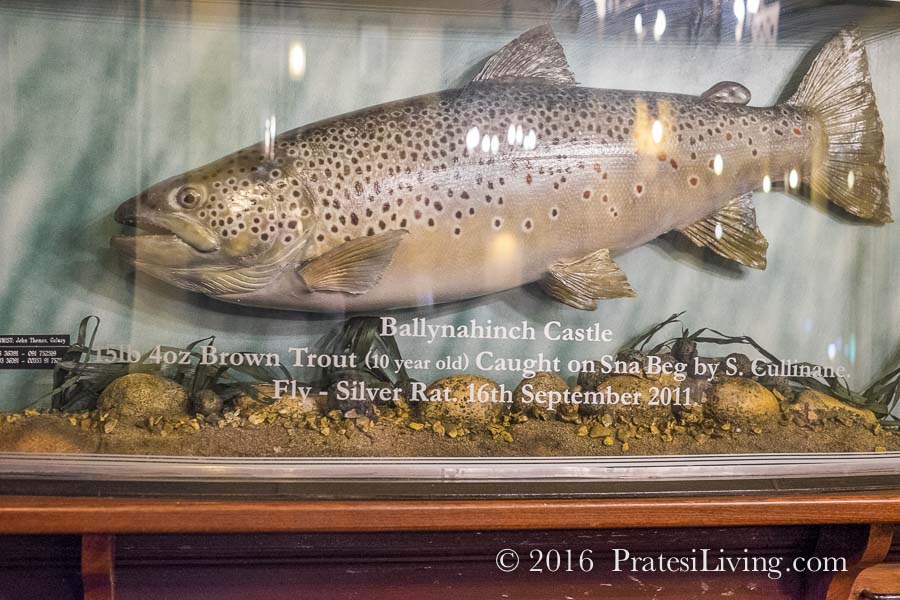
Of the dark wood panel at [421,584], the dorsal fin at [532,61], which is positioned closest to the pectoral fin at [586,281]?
the dorsal fin at [532,61]

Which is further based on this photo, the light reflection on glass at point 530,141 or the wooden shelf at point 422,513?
the light reflection on glass at point 530,141

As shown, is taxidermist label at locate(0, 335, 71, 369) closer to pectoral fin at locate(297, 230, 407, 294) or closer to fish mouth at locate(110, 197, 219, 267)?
fish mouth at locate(110, 197, 219, 267)

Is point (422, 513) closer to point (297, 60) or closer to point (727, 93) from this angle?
point (297, 60)

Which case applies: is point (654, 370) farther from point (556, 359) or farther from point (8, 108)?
point (8, 108)

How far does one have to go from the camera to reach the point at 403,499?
76 cm

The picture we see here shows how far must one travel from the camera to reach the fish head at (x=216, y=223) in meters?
0.79

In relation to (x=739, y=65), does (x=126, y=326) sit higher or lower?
lower

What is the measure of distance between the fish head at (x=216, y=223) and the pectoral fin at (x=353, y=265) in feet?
0.11

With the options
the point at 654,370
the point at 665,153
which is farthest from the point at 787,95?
the point at 654,370

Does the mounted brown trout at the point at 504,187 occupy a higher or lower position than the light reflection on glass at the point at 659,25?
lower

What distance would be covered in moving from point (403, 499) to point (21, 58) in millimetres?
707

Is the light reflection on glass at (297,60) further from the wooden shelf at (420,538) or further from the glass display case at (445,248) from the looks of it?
the wooden shelf at (420,538)

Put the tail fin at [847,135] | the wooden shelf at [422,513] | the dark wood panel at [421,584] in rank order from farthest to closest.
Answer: the tail fin at [847,135]
the dark wood panel at [421,584]
the wooden shelf at [422,513]

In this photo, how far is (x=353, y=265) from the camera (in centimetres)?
81
